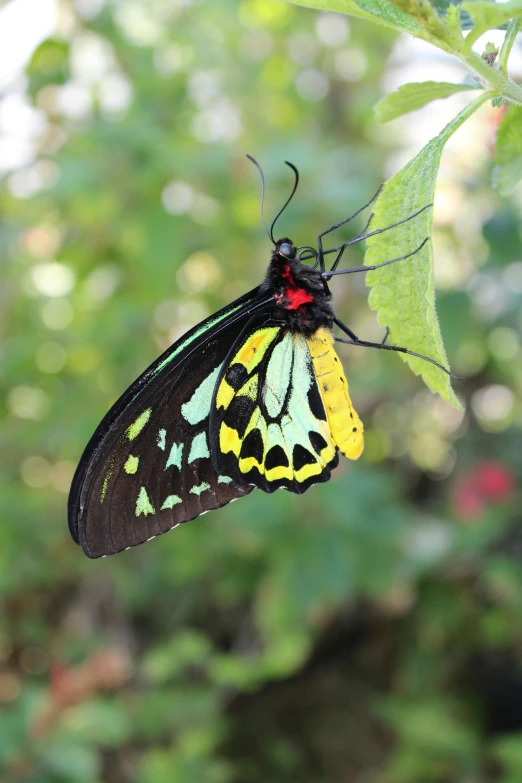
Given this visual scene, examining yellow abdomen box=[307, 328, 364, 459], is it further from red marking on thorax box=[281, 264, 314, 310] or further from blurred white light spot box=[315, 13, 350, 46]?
blurred white light spot box=[315, 13, 350, 46]

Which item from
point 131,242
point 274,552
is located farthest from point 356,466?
point 131,242

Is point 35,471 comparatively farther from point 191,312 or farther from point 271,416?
point 271,416

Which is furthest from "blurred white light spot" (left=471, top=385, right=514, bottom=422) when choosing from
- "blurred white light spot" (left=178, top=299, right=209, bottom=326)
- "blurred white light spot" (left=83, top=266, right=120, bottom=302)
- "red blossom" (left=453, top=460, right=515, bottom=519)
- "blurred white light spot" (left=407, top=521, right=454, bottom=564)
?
"blurred white light spot" (left=83, top=266, right=120, bottom=302)

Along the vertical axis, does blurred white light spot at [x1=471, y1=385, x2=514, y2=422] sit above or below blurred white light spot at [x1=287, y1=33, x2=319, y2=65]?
below

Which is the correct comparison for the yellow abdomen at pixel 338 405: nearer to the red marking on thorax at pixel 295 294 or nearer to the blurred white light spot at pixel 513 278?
the red marking on thorax at pixel 295 294

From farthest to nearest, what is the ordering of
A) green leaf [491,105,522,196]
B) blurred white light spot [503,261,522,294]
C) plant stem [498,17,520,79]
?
blurred white light spot [503,261,522,294] < green leaf [491,105,522,196] < plant stem [498,17,520,79]

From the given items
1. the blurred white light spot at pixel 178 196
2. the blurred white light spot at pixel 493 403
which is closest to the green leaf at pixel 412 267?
the blurred white light spot at pixel 178 196

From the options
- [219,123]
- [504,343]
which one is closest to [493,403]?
[504,343]
